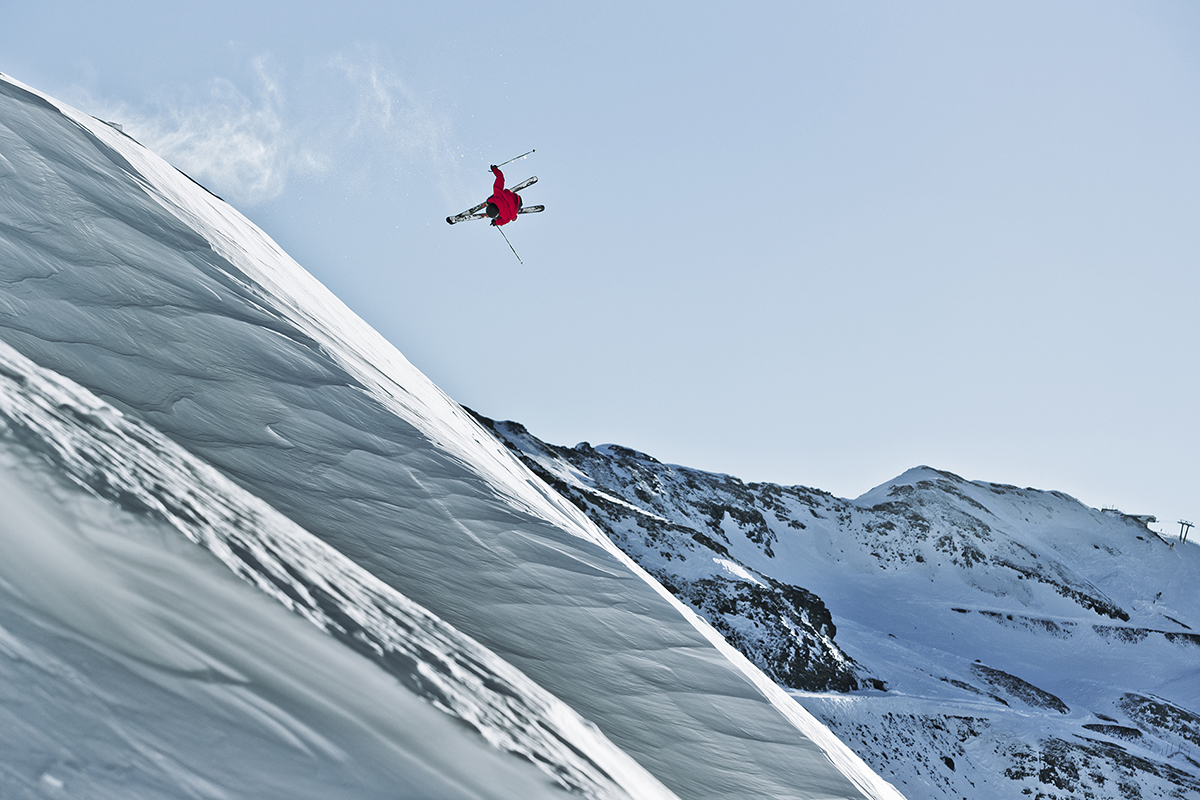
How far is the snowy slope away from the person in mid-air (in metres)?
7.71

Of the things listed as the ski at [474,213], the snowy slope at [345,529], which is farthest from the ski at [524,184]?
the snowy slope at [345,529]

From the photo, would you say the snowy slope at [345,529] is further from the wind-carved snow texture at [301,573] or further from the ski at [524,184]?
the ski at [524,184]

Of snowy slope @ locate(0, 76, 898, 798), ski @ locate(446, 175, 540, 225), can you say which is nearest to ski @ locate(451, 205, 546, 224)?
ski @ locate(446, 175, 540, 225)

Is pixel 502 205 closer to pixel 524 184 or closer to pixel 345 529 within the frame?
pixel 524 184

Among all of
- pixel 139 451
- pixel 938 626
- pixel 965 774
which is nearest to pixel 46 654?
pixel 139 451

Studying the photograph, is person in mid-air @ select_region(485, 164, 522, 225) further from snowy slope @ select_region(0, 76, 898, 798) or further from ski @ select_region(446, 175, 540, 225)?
snowy slope @ select_region(0, 76, 898, 798)

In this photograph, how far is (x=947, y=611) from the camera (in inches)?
1732

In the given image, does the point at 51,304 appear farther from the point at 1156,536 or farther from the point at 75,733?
the point at 1156,536

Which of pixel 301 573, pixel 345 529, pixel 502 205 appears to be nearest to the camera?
pixel 301 573

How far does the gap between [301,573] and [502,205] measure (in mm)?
11162

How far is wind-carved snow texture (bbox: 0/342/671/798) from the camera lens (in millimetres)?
2166

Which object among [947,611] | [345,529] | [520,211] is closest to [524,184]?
[520,211]

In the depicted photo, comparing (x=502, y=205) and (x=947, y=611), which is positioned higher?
(x=947, y=611)

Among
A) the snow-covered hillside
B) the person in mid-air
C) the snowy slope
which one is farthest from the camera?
the snow-covered hillside
